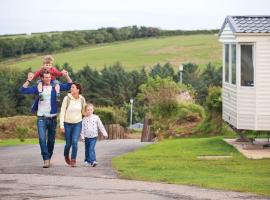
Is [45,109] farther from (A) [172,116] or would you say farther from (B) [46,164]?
(A) [172,116]

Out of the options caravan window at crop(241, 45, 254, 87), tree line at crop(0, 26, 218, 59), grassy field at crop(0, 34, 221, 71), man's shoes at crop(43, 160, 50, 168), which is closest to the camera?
man's shoes at crop(43, 160, 50, 168)

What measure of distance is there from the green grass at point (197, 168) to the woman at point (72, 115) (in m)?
1.12

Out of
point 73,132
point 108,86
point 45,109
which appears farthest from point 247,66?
point 108,86

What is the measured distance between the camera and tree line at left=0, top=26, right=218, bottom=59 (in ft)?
349

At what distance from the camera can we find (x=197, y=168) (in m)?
15.4

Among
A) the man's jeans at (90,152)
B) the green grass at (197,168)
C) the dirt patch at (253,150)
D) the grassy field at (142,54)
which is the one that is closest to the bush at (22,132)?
the dirt patch at (253,150)

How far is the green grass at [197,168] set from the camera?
12.9 m

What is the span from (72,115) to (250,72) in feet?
21.8

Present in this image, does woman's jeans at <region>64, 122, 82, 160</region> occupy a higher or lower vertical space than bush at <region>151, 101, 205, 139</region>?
higher

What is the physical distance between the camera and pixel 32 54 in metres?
104

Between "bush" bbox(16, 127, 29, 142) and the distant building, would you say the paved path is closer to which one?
the distant building

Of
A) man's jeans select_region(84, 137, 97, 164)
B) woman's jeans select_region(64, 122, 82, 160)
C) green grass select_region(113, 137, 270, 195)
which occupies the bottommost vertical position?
green grass select_region(113, 137, 270, 195)

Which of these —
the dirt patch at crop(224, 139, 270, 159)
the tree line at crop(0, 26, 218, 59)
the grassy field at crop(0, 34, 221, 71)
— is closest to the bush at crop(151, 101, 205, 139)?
the dirt patch at crop(224, 139, 270, 159)

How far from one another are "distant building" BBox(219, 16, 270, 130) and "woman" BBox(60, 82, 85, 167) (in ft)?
20.4
